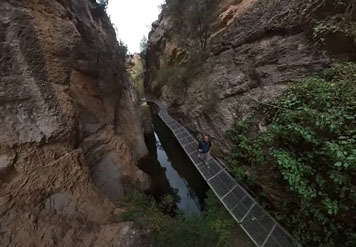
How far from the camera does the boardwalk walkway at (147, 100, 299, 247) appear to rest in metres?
5.06

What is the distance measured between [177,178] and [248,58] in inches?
282

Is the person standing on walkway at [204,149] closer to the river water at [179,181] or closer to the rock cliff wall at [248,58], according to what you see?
the rock cliff wall at [248,58]

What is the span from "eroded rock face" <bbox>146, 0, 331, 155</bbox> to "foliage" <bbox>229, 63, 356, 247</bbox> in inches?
56.0

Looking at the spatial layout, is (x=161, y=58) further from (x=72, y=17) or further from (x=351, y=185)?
(x=351, y=185)

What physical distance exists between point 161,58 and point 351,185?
19.8 metres

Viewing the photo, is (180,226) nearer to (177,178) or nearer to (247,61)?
(177,178)

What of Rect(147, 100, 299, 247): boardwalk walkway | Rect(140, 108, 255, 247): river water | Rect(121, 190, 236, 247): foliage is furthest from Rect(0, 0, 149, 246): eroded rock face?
Rect(147, 100, 299, 247): boardwalk walkway

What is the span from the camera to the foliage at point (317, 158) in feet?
12.9

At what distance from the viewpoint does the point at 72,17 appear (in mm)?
7898

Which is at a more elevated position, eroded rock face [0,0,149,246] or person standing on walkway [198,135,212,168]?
eroded rock face [0,0,149,246]

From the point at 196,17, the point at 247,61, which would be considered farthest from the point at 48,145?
the point at 196,17

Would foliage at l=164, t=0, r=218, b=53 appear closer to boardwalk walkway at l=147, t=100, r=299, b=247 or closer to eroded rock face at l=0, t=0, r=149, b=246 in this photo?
eroded rock face at l=0, t=0, r=149, b=246

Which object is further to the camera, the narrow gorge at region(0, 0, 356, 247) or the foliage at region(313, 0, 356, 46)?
the foliage at region(313, 0, 356, 46)

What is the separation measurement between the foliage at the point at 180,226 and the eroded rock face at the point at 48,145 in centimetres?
51
